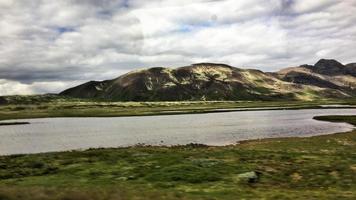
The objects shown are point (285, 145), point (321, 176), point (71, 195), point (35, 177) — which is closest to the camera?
point (71, 195)

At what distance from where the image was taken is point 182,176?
97.8 ft

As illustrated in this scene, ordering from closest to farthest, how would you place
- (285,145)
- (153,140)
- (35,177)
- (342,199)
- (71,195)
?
(71,195)
(342,199)
(35,177)
(285,145)
(153,140)

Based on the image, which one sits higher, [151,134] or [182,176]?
[182,176]

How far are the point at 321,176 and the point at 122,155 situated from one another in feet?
63.3

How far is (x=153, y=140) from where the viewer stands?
81500mm

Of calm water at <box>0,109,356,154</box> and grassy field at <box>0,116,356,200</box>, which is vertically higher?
grassy field at <box>0,116,356,200</box>

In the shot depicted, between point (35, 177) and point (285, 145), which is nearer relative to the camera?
point (35, 177)

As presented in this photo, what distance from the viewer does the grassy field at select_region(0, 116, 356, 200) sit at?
76.6 feet

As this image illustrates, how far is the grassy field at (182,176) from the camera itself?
2336 centimetres

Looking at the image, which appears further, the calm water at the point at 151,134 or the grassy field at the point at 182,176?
the calm water at the point at 151,134

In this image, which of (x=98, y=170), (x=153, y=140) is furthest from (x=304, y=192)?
(x=153, y=140)

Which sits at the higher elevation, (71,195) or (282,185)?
(71,195)

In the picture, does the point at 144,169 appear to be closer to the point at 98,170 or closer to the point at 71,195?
the point at 98,170

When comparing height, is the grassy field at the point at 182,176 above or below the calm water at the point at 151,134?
above
